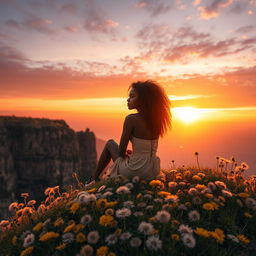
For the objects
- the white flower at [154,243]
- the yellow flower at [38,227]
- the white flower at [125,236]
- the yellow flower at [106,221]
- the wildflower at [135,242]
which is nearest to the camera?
the white flower at [154,243]

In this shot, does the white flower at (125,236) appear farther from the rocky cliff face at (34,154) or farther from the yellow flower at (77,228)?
the rocky cliff face at (34,154)

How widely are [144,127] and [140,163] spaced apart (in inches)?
35.1

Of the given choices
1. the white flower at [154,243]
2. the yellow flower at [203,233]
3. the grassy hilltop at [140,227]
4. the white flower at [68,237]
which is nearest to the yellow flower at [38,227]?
the grassy hilltop at [140,227]

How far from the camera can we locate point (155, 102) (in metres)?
6.17

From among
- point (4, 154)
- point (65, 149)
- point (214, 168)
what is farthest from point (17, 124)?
point (214, 168)

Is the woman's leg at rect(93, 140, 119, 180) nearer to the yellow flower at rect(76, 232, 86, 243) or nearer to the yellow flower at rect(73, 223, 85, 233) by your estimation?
the yellow flower at rect(73, 223, 85, 233)

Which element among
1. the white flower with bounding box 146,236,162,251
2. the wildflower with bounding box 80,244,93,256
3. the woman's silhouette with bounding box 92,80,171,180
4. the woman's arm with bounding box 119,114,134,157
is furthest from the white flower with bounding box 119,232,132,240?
the woman's arm with bounding box 119,114,134,157

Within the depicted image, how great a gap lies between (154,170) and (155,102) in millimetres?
1676

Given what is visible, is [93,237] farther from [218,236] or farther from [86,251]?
[218,236]

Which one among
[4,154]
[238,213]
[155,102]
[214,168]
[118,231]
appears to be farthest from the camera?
[4,154]

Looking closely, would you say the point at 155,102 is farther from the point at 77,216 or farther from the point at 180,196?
the point at 77,216

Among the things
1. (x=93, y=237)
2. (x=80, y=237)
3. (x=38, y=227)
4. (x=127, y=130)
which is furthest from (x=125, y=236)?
(x=127, y=130)

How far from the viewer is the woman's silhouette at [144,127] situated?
6152mm

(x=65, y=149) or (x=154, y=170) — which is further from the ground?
(x=154, y=170)
